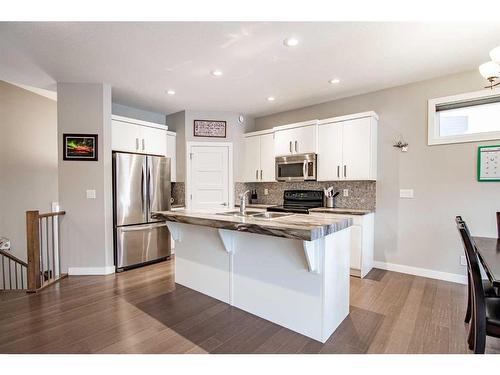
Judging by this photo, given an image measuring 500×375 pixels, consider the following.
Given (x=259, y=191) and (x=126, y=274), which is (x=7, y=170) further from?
(x=259, y=191)

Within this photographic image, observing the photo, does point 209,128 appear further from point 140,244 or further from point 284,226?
point 284,226

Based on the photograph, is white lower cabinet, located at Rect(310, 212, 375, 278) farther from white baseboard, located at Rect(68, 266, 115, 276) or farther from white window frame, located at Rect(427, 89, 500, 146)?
white baseboard, located at Rect(68, 266, 115, 276)

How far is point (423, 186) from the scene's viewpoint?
3453mm

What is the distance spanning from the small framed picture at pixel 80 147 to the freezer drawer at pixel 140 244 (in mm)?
1106

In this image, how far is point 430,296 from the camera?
9.27 ft

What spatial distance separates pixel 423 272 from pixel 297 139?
8.59 ft

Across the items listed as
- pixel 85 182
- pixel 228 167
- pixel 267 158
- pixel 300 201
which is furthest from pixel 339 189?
pixel 85 182

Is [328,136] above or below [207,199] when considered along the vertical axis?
above

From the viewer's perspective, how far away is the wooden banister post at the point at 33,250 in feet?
9.71

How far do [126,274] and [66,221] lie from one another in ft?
3.55

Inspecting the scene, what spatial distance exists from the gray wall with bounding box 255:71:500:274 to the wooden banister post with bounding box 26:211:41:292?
14.6 feet

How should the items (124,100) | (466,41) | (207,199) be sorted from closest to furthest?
(466,41) < (124,100) < (207,199)

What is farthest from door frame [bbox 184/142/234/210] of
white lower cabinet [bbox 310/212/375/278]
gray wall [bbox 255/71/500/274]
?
gray wall [bbox 255/71/500/274]
